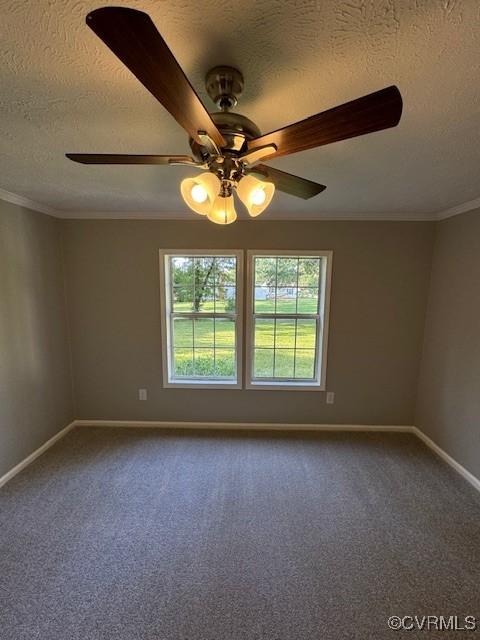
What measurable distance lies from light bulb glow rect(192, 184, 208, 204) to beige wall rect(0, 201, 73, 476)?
7.05 ft

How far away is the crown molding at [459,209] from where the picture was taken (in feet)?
7.77

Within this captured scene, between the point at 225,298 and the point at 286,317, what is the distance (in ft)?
2.31

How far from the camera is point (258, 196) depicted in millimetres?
1126

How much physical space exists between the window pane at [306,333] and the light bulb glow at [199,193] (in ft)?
7.26

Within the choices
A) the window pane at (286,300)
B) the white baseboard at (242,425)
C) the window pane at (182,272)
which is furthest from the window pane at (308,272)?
the white baseboard at (242,425)

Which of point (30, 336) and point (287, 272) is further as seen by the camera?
point (287, 272)

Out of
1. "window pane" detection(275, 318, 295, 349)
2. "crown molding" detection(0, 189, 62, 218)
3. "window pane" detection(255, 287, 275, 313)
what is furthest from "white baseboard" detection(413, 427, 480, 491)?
"crown molding" detection(0, 189, 62, 218)

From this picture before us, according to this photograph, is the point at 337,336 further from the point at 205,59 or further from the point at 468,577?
the point at 205,59

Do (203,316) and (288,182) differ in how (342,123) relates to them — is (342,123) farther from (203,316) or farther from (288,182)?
(203,316)

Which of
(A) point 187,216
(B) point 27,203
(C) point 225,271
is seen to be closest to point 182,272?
(C) point 225,271

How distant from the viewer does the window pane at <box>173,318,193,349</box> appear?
10.4 feet

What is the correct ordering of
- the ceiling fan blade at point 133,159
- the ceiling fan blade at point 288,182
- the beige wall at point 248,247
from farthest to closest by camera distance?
the beige wall at point 248,247 → the ceiling fan blade at point 288,182 → the ceiling fan blade at point 133,159

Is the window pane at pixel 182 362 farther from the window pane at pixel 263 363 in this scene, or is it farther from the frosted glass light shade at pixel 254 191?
the frosted glass light shade at pixel 254 191

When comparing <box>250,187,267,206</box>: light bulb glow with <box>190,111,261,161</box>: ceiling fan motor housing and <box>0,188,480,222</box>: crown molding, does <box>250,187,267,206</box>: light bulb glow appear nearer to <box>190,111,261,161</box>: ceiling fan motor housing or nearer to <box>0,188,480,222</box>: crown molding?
<box>190,111,261,161</box>: ceiling fan motor housing
